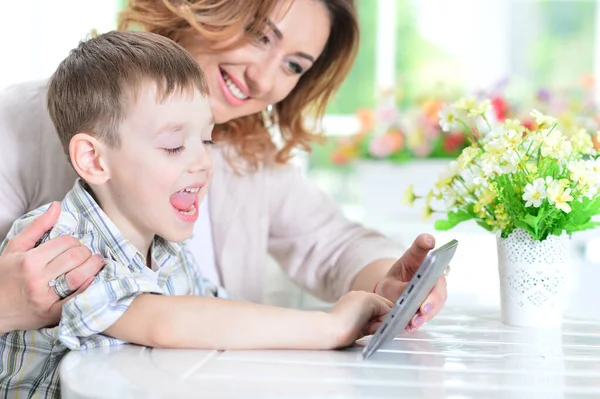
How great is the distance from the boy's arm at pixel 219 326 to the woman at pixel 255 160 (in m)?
0.12

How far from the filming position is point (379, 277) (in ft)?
5.78

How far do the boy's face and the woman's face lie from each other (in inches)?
18.0

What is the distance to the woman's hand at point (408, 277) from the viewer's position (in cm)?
140

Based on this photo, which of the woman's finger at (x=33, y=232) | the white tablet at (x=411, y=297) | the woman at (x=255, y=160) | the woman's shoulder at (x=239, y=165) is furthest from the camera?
the woman's shoulder at (x=239, y=165)

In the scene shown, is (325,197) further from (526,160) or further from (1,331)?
(1,331)

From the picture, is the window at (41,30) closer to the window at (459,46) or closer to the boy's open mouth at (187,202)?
the window at (459,46)

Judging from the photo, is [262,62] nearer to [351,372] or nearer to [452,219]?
[452,219]

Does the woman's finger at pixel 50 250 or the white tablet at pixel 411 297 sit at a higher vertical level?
the woman's finger at pixel 50 250

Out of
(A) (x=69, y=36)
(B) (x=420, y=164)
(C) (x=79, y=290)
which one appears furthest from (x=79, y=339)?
(A) (x=69, y=36)

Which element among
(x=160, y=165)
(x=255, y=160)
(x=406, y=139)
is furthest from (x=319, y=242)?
(x=406, y=139)

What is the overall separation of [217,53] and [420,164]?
93.4 inches

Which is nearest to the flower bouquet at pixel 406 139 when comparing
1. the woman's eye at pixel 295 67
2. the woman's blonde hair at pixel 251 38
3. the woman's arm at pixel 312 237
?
the woman's blonde hair at pixel 251 38

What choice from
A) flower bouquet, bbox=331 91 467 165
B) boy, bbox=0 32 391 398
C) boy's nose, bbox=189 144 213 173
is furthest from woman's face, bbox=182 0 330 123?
flower bouquet, bbox=331 91 467 165

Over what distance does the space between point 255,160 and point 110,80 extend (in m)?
0.78
